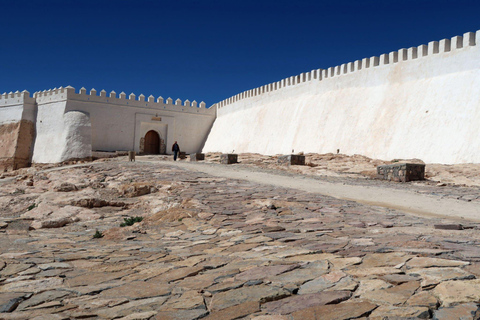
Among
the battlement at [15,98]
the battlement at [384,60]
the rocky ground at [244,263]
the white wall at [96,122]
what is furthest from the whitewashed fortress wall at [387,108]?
the battlement at [15,98]

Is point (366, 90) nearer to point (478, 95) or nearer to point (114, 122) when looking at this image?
point (478, 95)

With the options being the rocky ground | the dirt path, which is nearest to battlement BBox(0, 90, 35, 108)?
the rocky ground

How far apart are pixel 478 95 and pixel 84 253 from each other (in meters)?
14.4

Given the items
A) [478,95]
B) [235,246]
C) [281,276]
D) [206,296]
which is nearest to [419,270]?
[281,276]

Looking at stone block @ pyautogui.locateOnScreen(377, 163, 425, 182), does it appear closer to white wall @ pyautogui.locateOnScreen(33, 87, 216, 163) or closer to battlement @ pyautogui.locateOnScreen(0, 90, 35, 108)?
white wall @ pyautogui.locateOnScreen(33, 87, 216, 163)

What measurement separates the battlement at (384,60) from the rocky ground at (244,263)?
12.1m

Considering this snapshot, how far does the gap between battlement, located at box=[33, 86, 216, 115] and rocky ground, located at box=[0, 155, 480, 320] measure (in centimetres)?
2133

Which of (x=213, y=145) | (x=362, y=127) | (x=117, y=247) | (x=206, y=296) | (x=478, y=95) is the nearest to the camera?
(x=206, y=296)

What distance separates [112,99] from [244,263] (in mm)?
25871

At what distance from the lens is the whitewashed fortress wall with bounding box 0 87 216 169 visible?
25.1 metres

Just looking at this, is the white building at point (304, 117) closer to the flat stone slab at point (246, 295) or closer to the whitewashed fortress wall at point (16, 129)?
the whitewashed fortress wall at point (16, 129)

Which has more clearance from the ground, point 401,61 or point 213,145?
point 401,61

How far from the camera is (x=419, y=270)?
2.53 m

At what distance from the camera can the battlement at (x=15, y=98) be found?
26750 millimetres
